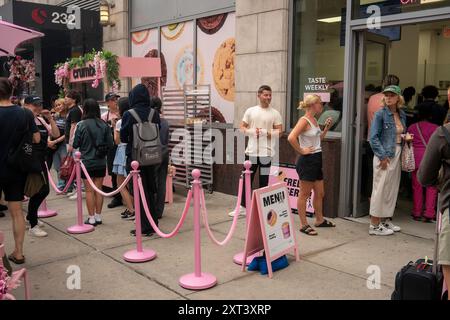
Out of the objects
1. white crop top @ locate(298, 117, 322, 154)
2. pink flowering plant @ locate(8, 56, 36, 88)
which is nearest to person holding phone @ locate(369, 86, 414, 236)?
white crop top @ locate(298, 117, 322, 154)

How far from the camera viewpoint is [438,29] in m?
12.6

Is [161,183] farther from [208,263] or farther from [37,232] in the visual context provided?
[208,263]

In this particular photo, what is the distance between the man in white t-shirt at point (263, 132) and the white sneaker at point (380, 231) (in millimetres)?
1607

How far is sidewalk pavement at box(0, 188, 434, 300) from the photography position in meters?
4.38

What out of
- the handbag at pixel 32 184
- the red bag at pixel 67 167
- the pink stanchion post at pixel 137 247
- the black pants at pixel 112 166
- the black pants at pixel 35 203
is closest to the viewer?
the pink stanchion post at pixel 137 247

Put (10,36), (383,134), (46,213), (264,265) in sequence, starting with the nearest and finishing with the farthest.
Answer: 1. (264,265)
2. (10,36)
3. (383,134)
4. (46,213)

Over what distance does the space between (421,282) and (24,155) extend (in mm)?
4033

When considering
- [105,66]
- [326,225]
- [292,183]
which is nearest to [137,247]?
[326,225]

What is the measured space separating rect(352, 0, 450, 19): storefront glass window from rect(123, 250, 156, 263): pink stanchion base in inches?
172

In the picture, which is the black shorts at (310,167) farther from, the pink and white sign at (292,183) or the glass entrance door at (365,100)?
the glass entrance door at (365,100)

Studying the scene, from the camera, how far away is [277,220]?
498cm

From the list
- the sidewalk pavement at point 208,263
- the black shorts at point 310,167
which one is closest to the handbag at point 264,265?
the sidewalk pavement at point 208,263

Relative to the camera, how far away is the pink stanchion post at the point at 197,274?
443 centimetres

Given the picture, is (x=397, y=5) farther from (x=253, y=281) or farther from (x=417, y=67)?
(x=417, y=67)
